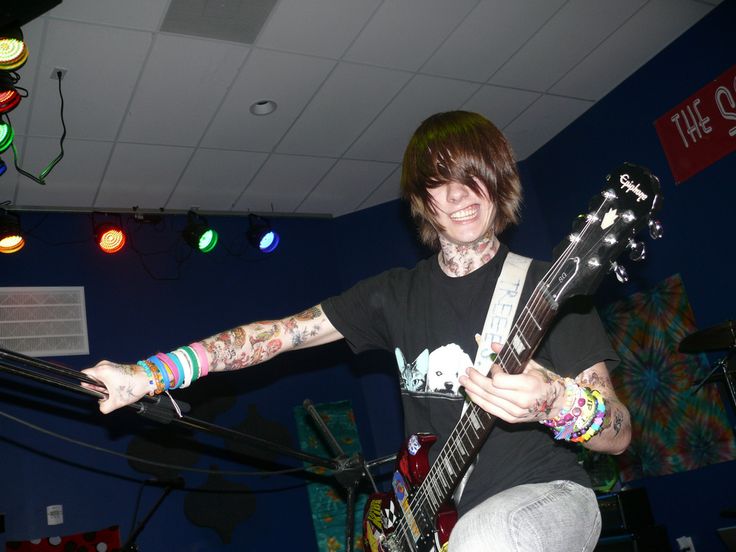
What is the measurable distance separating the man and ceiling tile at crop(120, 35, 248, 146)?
250 cm

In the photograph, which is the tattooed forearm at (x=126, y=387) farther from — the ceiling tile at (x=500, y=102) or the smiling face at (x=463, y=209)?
the ceiling tile at (x=500, y=102)

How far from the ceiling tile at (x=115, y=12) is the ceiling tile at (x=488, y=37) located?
5.84 ft

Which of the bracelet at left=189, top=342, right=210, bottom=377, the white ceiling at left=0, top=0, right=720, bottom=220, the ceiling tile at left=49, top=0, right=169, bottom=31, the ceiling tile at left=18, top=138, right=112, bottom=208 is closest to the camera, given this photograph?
the bracelet at left=189, top=342, right=210, bottom=377

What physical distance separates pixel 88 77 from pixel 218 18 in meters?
0.89


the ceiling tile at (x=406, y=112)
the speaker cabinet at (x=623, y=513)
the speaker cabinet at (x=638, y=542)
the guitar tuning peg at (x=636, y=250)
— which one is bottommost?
the speaker cabinet at (x=638, y=542)

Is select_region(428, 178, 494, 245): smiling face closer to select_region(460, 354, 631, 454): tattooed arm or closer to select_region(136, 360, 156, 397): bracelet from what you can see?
select_region(460, 354, 631, 454): tattooed arm

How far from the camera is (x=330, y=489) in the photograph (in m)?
5.80

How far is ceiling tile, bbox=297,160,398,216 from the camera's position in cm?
595

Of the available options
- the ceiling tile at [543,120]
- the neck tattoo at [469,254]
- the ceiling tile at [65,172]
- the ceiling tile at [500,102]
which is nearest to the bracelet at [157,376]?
the neck tattoo at [469,254]

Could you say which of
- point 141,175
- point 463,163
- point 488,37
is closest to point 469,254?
point 463,163

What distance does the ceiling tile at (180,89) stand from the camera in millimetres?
4141

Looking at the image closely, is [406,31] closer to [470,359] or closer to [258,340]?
[258,340]

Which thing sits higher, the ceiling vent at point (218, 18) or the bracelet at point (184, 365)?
the ceiling vent at point (218, 18)

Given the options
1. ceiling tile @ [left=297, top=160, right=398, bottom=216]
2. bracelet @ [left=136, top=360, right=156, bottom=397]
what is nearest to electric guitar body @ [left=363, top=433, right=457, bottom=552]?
bracelet @ [left=136, top=360, right=156, bottom=397]
